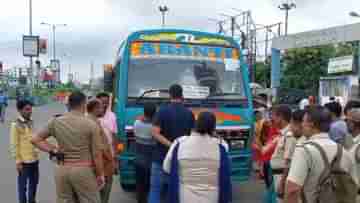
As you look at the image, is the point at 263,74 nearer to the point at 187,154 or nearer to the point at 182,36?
the point at 182,36

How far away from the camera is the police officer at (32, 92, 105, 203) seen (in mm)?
4980

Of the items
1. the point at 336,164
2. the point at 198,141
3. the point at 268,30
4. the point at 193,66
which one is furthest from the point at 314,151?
the point at 268,30

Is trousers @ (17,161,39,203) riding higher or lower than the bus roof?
lower

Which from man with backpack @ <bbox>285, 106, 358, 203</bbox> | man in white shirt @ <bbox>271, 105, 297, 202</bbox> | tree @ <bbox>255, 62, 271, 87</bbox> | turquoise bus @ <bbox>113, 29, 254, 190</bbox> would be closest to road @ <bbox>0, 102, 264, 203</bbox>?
turquoise bus @ <bbox>113, 29, 254, 190</bbox>

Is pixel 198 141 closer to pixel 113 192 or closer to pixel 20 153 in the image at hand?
pixel 20 153

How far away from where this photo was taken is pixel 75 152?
16.4 ft

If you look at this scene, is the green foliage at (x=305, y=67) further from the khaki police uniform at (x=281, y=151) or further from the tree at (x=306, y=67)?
the khaki police uniform at (x=281, y=151)

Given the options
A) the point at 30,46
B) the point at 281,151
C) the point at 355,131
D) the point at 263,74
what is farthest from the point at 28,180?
the point at 263,74

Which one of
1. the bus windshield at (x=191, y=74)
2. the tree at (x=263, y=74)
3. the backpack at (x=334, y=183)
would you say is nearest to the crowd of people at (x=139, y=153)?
the bus windshield at (x=191, y=74)

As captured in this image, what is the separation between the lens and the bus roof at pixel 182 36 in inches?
316

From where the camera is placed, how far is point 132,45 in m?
7.87

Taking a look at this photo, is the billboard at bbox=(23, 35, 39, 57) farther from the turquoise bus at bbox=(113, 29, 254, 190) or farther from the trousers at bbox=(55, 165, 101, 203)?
the trousers at bbox=(55, 165, 101, 203)

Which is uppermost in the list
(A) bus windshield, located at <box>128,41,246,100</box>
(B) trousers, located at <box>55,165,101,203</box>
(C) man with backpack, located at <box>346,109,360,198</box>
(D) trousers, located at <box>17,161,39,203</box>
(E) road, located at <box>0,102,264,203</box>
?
(A) bus windshield, located at <box>128,41,246,100</box>

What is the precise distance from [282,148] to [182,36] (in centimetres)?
337
